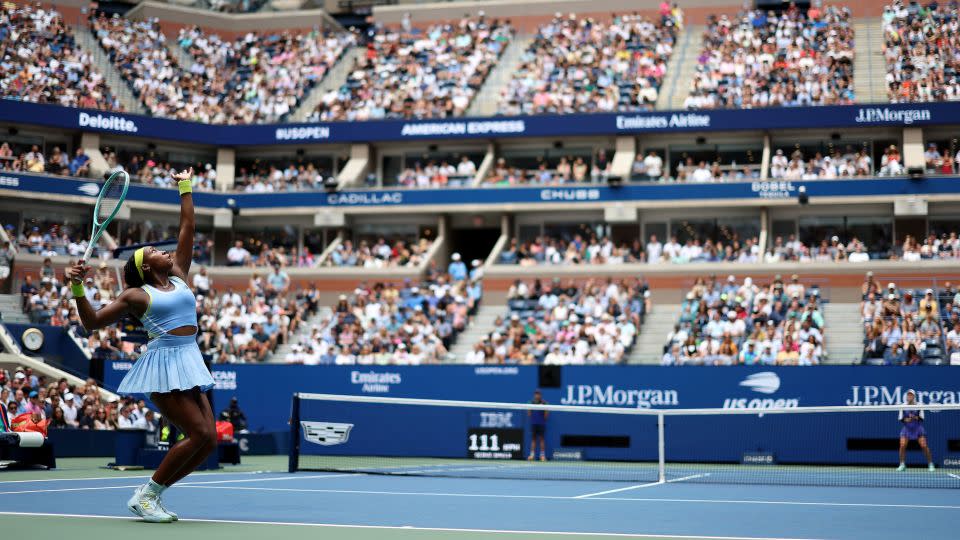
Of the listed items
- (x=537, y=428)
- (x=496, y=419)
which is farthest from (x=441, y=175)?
(x=537, y=428)

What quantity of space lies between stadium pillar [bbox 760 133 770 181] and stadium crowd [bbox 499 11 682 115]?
434 centimetres

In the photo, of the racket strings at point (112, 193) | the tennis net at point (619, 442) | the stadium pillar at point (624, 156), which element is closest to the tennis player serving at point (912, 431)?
the tennis net at point (619, 442)

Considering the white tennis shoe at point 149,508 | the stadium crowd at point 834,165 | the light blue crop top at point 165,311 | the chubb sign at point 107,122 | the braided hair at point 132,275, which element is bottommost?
the white tennis shoe at point 149,508

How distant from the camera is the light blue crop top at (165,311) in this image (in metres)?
9.40

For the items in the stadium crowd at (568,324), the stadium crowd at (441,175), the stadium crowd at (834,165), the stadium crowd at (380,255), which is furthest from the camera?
the stadium crowd at (441,175)

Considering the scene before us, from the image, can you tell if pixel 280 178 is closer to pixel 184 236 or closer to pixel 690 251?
pixel 690 251

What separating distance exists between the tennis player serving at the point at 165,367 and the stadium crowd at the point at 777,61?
34133mm

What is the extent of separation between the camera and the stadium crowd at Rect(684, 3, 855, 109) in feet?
135

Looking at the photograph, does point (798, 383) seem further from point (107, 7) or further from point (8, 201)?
point (107, 7)

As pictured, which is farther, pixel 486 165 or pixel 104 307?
pixel 486 165

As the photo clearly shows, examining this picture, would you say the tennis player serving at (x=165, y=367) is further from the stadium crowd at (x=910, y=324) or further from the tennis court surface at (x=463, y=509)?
the stadium crowd at (x=910, y=324)

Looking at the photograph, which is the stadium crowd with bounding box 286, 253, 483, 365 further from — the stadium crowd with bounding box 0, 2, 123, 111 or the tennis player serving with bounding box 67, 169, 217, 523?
the tennis player serving with bounding box 67, 169, 217, 523

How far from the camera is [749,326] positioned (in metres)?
33.0

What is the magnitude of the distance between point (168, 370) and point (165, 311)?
19.9 inches
